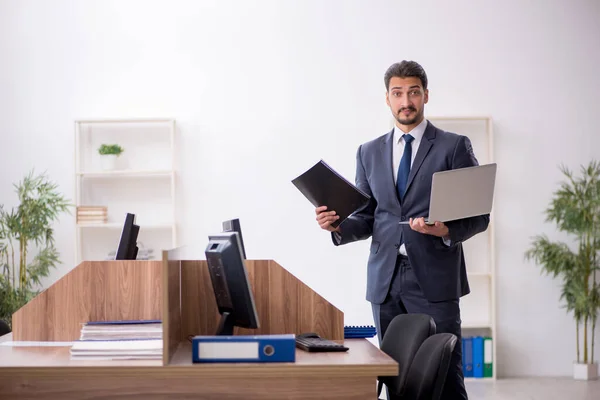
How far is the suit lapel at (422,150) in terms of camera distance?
3245mm

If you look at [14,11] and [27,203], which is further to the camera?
[14,11]

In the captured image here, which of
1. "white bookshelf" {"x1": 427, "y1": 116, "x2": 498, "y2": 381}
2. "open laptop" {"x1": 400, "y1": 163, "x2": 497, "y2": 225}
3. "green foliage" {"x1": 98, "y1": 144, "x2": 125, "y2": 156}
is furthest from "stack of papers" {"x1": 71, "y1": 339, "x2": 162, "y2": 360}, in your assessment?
"white bookshelf" {"x1": 427, "y1": 116, "x2": 498, "y2": 381}

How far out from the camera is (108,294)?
103 inches

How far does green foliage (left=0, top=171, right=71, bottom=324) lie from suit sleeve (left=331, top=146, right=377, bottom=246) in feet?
10.2

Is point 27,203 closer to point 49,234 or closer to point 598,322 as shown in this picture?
point 49,234

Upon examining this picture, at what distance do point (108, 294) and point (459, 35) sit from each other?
4.49 m

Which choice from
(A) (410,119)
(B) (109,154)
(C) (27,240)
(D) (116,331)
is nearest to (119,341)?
(D) (116,331)

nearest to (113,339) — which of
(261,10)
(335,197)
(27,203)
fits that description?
(335,197)

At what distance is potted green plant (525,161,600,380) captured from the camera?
230 inches

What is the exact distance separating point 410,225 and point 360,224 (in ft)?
1.14

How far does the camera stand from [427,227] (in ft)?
9.90

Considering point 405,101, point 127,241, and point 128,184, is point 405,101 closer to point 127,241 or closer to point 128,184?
point 127,241

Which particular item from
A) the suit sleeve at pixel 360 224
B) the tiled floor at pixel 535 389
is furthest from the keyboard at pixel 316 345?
the tiled floor at pixel 535 389

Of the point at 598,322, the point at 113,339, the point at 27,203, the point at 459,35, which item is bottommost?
the point at 598,322
